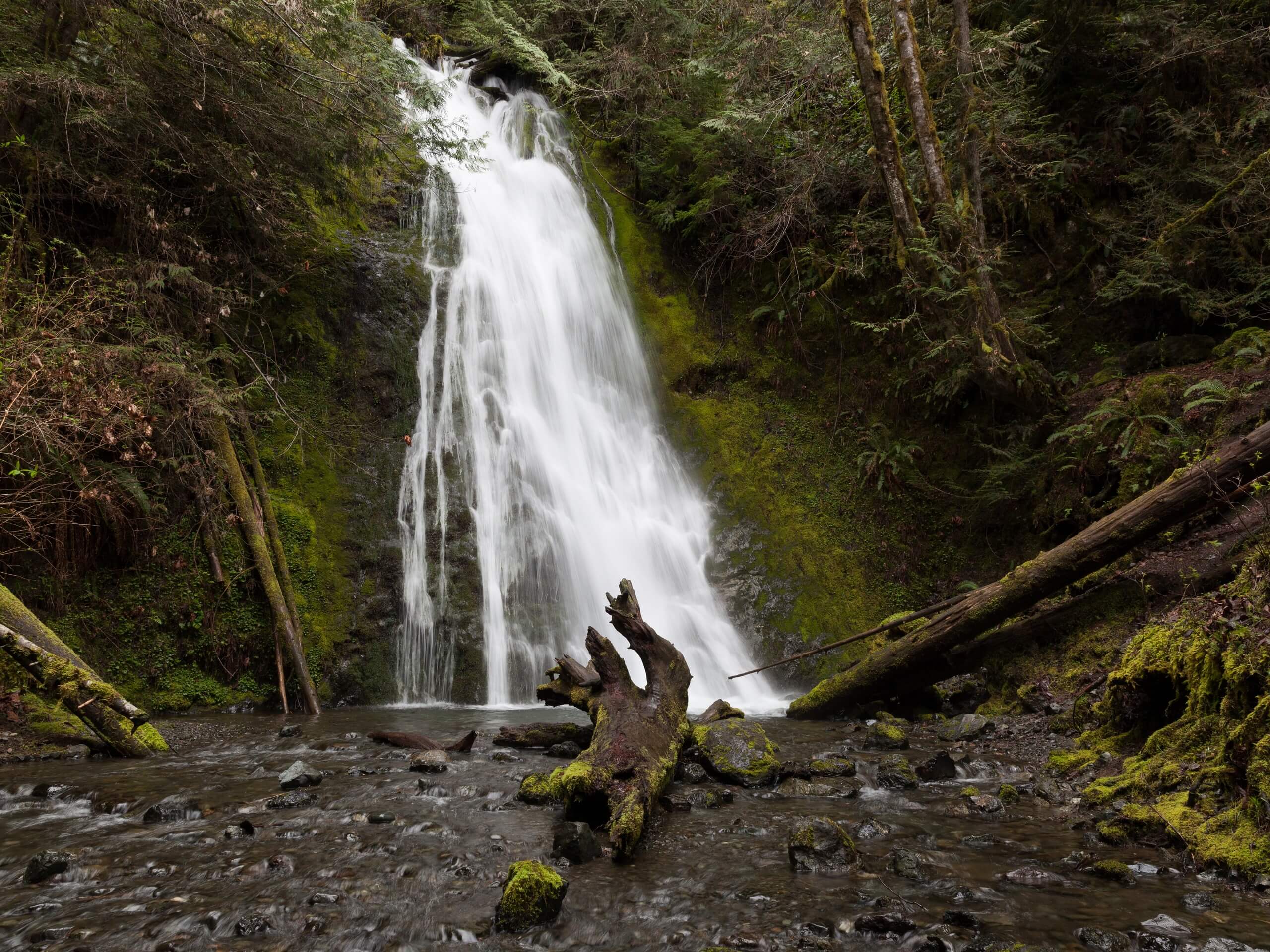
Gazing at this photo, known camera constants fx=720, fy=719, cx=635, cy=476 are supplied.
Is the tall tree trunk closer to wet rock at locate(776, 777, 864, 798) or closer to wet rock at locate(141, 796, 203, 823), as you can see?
wet rock at locate(776, 777, 864, 798)

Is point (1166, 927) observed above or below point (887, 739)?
above

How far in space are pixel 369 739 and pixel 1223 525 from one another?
7027mm

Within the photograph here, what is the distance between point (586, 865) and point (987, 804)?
2.27m

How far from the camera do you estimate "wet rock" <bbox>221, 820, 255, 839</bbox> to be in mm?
3543

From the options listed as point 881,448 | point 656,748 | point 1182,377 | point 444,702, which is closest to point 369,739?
point 444,702

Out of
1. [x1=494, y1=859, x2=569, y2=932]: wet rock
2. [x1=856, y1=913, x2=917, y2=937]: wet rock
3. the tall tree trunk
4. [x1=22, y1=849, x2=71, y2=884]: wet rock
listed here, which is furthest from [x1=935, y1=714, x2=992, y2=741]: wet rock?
the tall tree trunk

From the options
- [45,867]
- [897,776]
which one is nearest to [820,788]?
[897,776]

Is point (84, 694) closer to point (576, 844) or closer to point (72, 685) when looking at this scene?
point (72, 685)

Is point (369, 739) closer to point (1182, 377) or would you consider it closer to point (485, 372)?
point (485, 372)

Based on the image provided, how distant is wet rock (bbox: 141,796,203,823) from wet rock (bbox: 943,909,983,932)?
12.0ft

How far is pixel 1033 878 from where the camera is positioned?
3.02 m

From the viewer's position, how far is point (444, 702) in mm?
7988

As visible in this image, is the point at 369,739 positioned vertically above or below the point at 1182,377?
below

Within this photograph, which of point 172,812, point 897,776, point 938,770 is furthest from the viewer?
point 938,770
